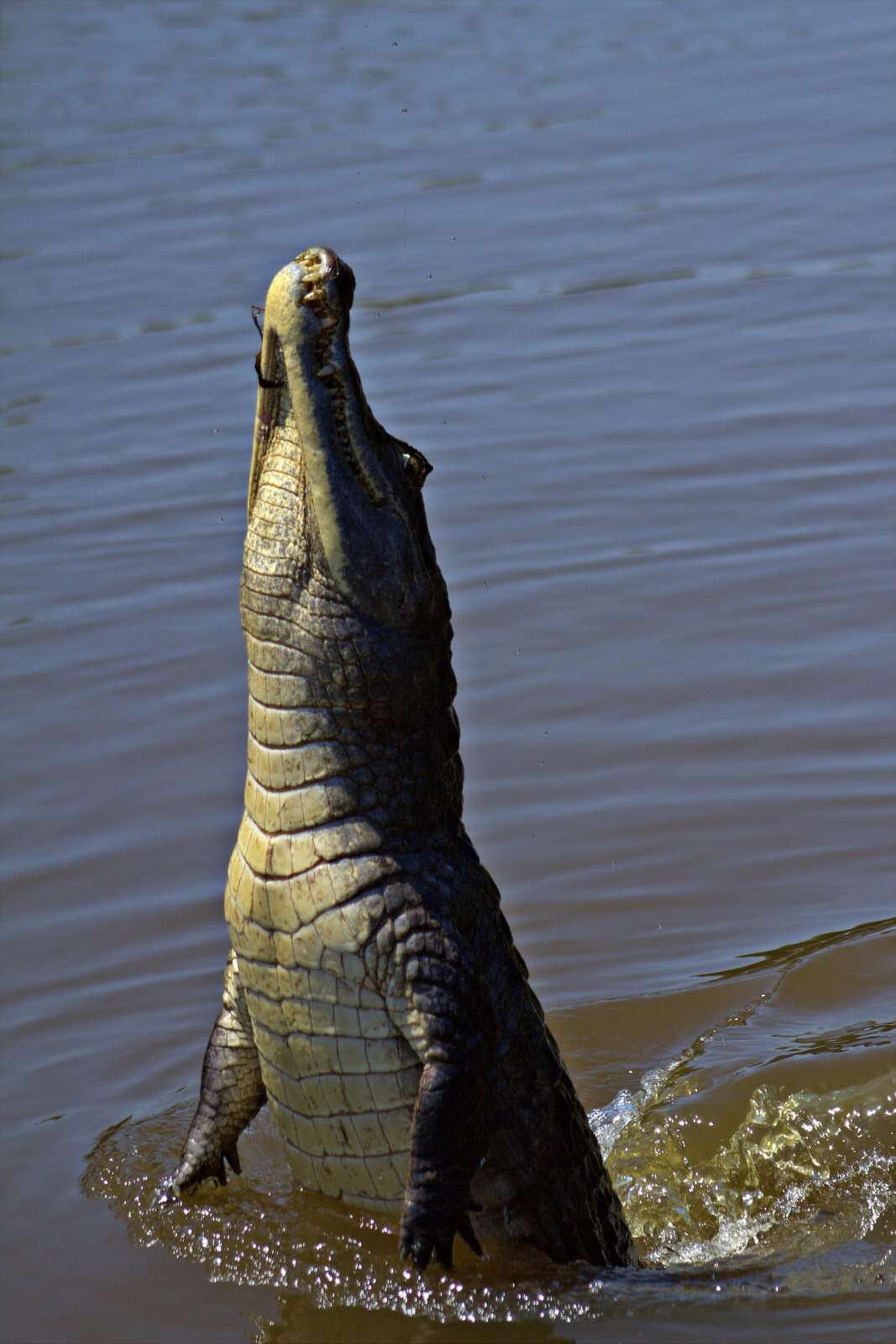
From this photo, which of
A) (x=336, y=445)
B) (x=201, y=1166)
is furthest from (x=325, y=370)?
(x=201, y=1166)

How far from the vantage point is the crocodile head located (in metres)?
3.38

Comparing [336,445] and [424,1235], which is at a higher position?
[336,445]

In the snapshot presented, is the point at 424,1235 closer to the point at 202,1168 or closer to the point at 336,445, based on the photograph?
the point at 202,1168

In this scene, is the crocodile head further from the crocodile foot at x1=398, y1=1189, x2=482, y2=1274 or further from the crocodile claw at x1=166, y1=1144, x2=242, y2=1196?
the crocodile claw at x1=166, y1=1144, x2=242, y2=1196

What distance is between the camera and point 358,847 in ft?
11.6

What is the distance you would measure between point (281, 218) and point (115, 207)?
5.53ft

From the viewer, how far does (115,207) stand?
44.8 feet

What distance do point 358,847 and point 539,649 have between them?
149 inches

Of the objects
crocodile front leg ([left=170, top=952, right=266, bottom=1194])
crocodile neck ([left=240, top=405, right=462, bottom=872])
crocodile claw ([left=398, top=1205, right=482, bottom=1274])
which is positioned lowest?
crocodile claw ([left=398, top=1205, right=482, bottom=1274])

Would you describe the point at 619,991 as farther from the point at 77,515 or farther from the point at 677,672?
the point at 77,515

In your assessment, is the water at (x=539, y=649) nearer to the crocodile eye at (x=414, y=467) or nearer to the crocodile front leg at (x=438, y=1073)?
the crocodile front leg at (x=438, y=1073)

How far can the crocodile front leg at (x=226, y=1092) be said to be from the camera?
3816mm

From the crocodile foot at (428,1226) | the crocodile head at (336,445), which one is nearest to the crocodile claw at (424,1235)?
the crocodile foot at (428,1226)

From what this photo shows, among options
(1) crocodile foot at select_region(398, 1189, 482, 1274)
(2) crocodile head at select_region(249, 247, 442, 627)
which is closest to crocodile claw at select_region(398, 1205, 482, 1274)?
(1) crocodile foot at select_region(398, 1189, 482, 1274)
